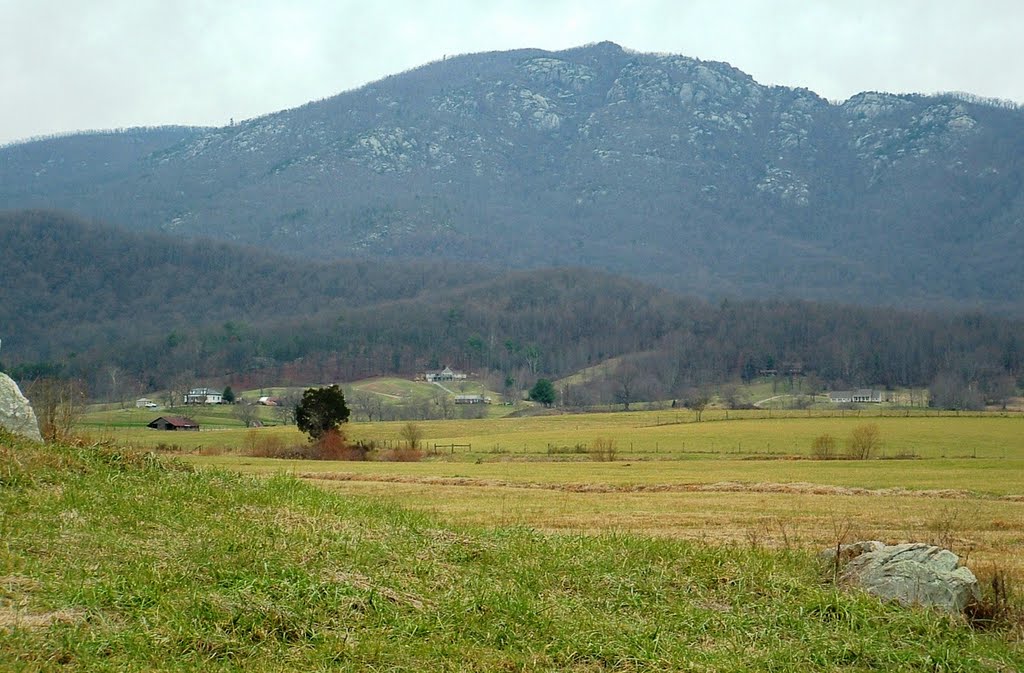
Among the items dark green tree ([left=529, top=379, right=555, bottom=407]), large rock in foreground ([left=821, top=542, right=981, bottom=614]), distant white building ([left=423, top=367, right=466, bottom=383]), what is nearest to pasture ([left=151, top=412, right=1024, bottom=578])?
large rock in foreground ([left=821, top=542, right=981, bottom=614])

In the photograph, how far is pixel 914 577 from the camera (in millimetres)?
12148

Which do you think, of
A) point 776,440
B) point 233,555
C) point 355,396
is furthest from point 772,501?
point 355,396

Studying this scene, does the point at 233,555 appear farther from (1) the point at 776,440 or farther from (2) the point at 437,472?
(1) the point at 776,440

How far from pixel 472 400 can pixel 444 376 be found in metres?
32.4

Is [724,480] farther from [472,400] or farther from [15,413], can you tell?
[472,400]

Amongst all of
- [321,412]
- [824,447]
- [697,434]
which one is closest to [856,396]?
[697,434]

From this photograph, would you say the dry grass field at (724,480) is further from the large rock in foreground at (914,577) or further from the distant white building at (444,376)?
the distant white building at (444,376)

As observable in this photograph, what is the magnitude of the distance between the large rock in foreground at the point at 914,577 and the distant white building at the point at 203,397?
440 ft

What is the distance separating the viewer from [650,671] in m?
8.98

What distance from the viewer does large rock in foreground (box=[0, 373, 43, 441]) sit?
16.8 metres

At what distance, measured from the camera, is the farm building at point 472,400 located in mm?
147238

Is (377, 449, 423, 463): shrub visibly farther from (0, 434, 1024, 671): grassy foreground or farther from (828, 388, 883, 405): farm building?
(828, 388, 883, 405): farm building

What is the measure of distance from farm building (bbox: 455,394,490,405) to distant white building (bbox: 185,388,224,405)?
120 ft

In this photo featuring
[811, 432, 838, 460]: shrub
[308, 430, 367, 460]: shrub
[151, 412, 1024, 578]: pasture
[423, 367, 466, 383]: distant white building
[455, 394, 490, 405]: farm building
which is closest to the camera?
[151, 412, 1024, 578]: pasture
